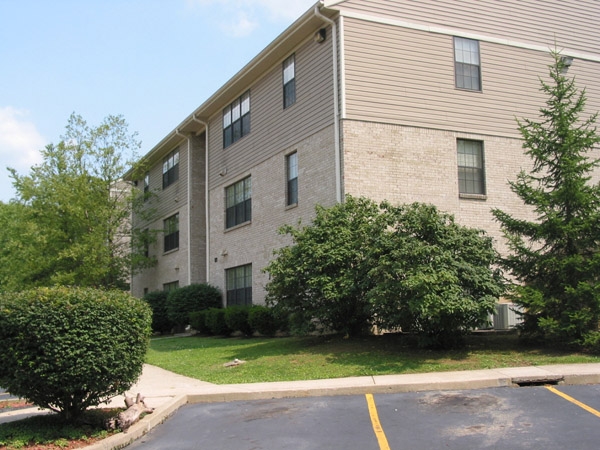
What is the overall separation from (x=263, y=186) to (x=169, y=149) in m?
10.6

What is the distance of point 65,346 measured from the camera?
24.0 ft

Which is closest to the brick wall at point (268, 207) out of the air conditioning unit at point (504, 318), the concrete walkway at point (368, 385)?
the air conditioning unit at point (504, 318)

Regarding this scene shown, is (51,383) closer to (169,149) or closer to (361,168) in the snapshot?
(361,168)

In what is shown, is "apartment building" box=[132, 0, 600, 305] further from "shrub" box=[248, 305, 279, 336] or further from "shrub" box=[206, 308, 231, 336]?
"shrub" box=[248, 305, 279, 336]

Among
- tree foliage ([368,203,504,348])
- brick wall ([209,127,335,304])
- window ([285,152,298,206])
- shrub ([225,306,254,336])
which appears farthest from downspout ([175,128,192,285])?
tree foliage ([368,203,504,348])

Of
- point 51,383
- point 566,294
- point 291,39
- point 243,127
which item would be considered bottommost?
point 51,383

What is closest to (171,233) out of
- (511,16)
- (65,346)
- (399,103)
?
(399,103)

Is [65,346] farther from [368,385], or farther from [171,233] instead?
[171,233]

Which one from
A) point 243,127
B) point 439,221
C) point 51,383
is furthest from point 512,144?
point 51,383

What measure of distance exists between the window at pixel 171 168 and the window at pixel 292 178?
34.4 ft

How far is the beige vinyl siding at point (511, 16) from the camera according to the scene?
711 inches

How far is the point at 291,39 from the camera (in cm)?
1919

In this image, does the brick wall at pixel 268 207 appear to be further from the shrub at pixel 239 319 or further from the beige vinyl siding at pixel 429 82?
the beige vinyl siding at pixel 429 82

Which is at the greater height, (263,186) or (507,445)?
(263,186)
